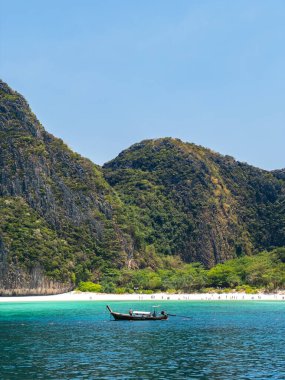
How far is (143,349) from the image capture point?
49.9 meters

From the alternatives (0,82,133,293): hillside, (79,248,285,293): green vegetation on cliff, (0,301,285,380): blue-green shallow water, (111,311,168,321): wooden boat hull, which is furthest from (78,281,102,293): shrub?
(0,301,285,380): blue-green shallow water

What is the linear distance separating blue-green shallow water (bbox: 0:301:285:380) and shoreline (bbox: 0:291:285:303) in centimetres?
6041

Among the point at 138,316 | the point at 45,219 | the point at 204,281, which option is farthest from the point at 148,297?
the point at 138,316

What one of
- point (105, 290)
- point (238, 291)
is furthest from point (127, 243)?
point (238, 291)

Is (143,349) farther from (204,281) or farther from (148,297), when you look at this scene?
(204,281)

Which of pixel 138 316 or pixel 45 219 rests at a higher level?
pixel 45 219

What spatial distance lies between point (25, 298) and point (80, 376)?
105530 millimetres

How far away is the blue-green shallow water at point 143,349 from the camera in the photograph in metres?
38.7

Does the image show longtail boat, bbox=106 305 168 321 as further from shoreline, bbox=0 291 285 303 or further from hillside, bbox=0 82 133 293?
hillside, bbox=0 82 133 293

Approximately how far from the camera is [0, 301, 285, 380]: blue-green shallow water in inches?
1522

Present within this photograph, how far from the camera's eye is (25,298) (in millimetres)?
138750

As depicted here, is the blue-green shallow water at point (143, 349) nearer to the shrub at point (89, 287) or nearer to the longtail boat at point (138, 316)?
the longtail boat at point (138, 316)

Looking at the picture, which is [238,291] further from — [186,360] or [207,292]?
[186,360]

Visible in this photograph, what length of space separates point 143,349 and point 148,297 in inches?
3820
